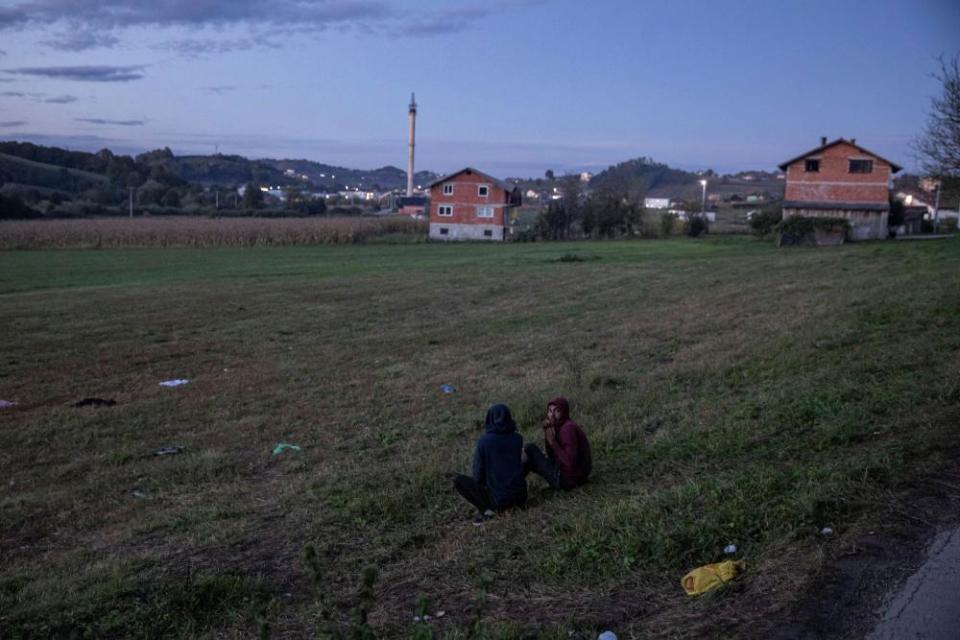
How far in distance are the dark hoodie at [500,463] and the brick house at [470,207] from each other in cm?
7217

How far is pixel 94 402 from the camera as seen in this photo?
554 inches

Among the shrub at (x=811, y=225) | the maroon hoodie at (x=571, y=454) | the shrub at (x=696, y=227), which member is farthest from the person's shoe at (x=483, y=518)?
the shrub at (x=696, y=227)

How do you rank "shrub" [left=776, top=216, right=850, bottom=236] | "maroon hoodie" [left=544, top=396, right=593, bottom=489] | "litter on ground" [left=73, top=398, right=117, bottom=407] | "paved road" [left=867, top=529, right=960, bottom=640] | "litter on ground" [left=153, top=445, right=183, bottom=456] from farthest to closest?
"shrub" [left=776, top=216, right=850, bottom=236]
"litter on ground" [left=73, top=398, right=117, bottom=407]
"litter on ground" [left=153, top=445, right=183, bottom=456]
"maroon hoodie" [left=544, top=396, right=593, bottom=489]
"paved road" [left=867, top=529, right=960, bottom=640]

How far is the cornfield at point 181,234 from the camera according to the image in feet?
196

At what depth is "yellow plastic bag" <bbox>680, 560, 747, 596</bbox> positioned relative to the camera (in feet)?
17.3

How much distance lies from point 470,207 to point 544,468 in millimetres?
73917

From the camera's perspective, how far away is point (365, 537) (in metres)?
7.47

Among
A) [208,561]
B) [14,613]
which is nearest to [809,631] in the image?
[208,561]

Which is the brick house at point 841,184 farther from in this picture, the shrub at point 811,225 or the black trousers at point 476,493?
the black trousers at point 476,493

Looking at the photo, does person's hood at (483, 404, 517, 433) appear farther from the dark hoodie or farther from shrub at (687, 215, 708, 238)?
shrub at (687, 215, 708, 238)

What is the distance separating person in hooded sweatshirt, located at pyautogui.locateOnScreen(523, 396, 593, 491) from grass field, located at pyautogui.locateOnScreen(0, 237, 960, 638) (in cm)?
18

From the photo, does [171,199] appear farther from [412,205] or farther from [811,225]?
[811,225]

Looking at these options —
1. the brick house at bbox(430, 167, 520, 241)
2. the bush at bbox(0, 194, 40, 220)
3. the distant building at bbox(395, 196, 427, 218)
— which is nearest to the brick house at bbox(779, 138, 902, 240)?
the brick house at bbox(430, 167, 520, 241)

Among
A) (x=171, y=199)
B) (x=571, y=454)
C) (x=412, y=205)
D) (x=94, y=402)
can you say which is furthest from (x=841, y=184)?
(x=171, y=199)
